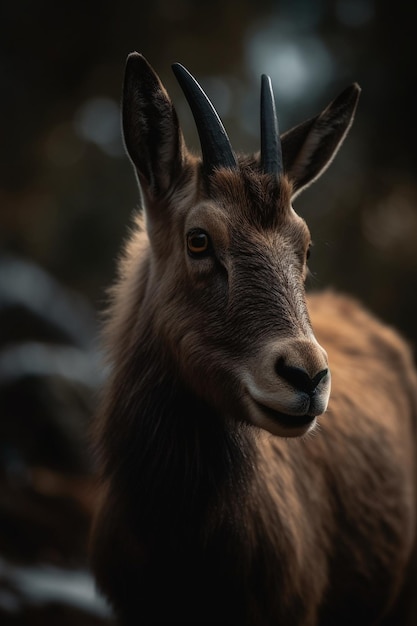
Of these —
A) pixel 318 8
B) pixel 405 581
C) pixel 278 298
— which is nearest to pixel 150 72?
pixel 278 298

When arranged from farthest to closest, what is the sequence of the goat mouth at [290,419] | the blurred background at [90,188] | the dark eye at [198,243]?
the blurred background at [90,188] → the dark eye at [198,243] → the goat mouth at [290,419]

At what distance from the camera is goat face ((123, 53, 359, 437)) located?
379cm

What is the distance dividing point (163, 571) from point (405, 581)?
276 centimetres

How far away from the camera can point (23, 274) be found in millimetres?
15852

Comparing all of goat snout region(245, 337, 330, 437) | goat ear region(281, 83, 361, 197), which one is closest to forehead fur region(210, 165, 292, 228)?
goat ear region(281, 83, 361, 197)

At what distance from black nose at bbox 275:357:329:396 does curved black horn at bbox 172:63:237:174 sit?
128 centimetres

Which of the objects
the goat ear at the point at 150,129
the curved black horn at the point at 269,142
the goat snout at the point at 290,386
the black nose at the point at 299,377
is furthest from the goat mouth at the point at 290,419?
the goat ear at the point at 150,129

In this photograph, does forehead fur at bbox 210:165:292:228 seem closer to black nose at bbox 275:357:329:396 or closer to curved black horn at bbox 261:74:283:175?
curved black horn at bbox 261:74:283:175

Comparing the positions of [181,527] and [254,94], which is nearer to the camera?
[181,527]

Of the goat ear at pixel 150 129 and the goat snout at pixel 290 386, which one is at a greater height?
the goat ear at pixel 150 129

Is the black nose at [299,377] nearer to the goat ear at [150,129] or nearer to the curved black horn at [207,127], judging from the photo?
the curved black horn at [207,127]

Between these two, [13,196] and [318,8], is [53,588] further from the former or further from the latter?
[13,196]

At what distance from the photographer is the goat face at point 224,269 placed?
3787 millimetres

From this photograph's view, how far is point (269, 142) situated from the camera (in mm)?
4488
